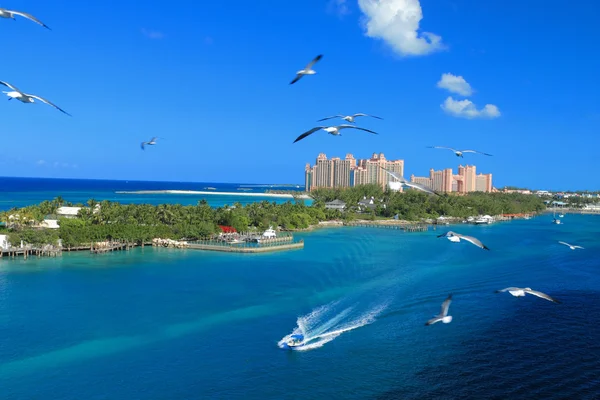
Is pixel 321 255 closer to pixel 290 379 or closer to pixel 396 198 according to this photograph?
pixel 290 379

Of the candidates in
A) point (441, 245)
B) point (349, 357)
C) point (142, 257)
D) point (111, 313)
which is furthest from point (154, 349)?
point (441, 245)

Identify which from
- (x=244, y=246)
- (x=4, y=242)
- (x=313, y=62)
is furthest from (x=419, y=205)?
(x=313, y=62)

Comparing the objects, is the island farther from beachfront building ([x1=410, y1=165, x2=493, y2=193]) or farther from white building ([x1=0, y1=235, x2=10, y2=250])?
beachfront building ([x1=410, y1=165, x2=493, y2=193])

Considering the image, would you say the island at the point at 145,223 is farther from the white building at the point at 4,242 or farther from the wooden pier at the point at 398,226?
the wooden pier at the point at 398,226

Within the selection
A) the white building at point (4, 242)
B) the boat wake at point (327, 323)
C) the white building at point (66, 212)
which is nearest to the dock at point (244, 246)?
the white building at point (4, 242)

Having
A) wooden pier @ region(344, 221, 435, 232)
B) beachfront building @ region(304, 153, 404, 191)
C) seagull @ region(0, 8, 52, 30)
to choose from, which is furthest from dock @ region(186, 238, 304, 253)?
beachfront building @ region(304, 153, 404, 191)

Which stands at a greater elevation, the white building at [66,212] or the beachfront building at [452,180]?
the beachfront building at [452,180]
